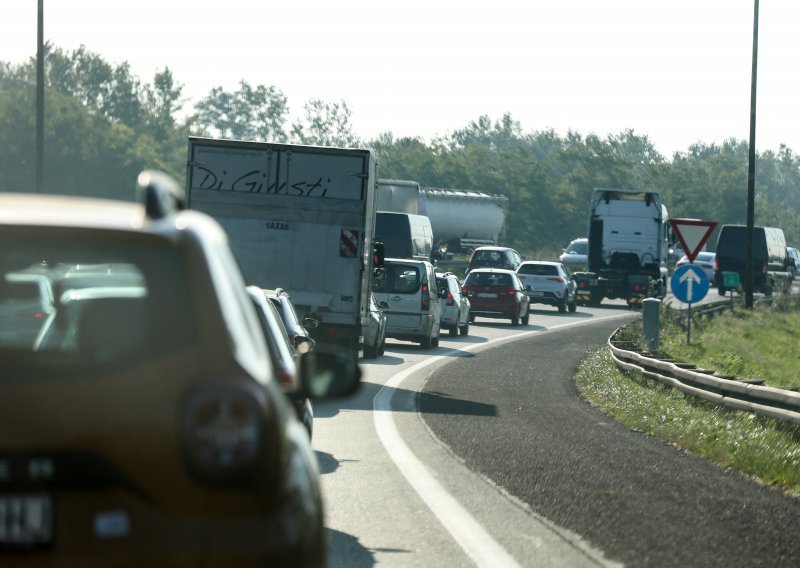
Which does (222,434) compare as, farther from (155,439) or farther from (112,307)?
(112,307)

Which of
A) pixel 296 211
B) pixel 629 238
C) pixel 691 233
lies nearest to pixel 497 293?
pixel 629 238

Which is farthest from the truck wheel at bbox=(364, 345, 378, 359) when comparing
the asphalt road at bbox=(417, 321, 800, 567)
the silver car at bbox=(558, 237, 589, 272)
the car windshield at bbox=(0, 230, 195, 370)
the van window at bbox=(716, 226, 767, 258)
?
the silver car at bbox=(558, 237, 589, 272)

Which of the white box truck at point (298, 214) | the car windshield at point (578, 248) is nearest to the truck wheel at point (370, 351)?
the white box truck at point (298, 214)

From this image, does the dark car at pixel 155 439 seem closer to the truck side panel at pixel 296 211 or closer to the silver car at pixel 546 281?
the truck side panel at pixel 296 211

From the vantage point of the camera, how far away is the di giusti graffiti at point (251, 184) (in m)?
19.3

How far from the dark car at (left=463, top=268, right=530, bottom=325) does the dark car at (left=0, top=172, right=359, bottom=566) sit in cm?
3557

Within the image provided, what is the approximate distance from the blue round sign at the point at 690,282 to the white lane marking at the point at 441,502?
734 centimetres

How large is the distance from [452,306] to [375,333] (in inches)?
350

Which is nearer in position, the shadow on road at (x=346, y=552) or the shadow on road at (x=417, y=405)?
the shadow on road at (x=346, y=552)

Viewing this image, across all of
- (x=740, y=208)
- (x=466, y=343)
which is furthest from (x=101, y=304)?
(x=740, y=208)

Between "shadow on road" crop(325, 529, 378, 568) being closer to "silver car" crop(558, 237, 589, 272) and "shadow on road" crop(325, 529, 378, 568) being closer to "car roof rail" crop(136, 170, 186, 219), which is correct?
"car roof rail" crop(136, 170, 186, 219)

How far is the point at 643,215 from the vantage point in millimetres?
46875

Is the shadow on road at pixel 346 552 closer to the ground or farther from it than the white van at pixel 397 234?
closer to the ground

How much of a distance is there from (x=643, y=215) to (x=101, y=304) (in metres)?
44.1
